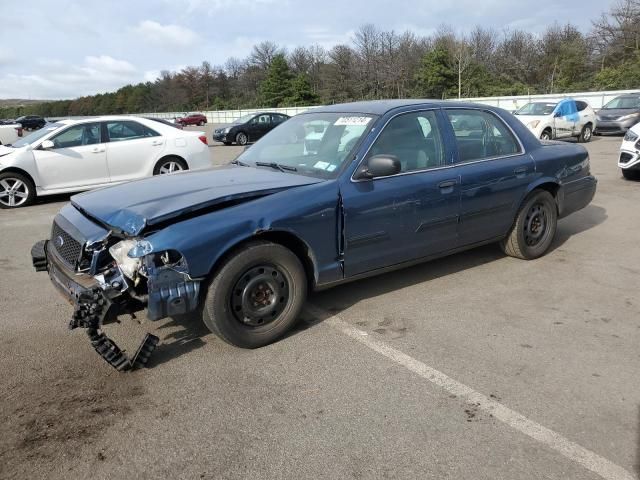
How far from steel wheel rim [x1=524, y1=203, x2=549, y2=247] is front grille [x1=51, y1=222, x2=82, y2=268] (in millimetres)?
4170

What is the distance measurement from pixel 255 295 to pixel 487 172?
2.52 metres

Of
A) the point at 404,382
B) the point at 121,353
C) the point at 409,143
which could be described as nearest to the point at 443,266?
the point at 409,143

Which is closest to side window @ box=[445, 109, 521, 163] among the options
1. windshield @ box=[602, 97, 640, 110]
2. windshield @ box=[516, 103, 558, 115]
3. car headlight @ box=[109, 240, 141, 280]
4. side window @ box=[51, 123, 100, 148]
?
car headlight @ box=[109, 240, 141, 280]

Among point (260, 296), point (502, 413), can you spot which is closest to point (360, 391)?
point (502, 413)

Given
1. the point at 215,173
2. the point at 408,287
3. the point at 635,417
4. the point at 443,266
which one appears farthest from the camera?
the point at 443,266

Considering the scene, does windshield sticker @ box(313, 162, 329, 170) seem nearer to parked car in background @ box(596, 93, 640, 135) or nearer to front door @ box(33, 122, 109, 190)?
front door @ box(33, 122, 109, 190)

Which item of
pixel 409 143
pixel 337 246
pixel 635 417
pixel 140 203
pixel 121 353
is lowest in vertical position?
pixel 635 417

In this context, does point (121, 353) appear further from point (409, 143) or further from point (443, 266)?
point (443, 266)

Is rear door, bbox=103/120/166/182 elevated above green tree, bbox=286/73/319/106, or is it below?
below

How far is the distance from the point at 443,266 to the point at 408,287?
769 mm

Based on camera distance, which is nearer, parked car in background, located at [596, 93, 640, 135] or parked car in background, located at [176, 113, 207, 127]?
parked car in background, located at [596, 93, 640, 135]

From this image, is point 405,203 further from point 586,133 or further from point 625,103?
point 625,103

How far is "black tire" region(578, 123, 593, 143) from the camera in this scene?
708 inches

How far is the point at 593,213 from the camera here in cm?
759
